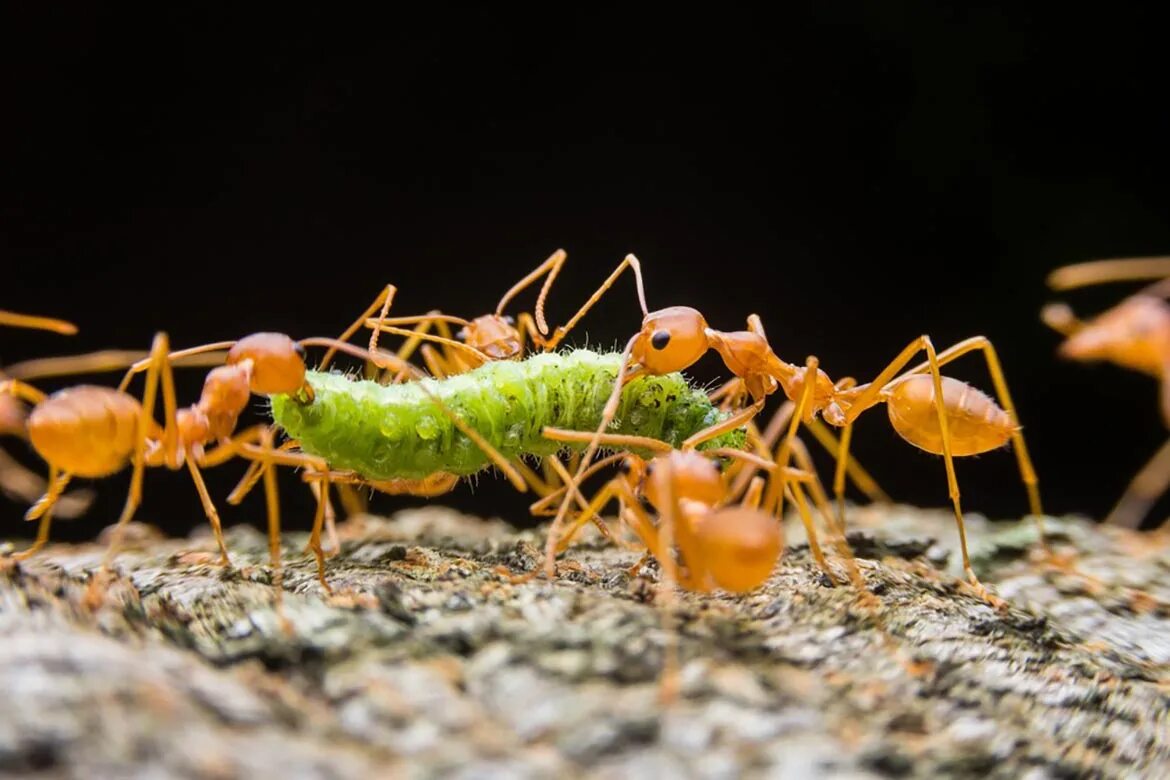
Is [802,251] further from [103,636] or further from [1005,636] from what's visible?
[103,636]

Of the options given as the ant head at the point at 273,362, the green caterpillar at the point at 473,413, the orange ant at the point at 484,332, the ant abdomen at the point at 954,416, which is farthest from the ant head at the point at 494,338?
the ant abdomen at the point at 954,416

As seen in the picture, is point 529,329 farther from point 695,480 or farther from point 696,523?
point 696,523

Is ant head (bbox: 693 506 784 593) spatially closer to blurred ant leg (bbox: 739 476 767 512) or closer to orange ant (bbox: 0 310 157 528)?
blurred ant leg (bbox: 739 476 767 512)

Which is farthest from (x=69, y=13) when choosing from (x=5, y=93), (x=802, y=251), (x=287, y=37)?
(x=802, y=251)

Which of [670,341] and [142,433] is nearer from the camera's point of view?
[142,433]

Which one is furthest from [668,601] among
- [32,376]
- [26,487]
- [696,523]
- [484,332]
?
[26,487]

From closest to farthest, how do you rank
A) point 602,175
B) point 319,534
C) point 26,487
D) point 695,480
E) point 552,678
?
point 552,678, point 695,480, point 319,534, point 26,487, point 602,175
